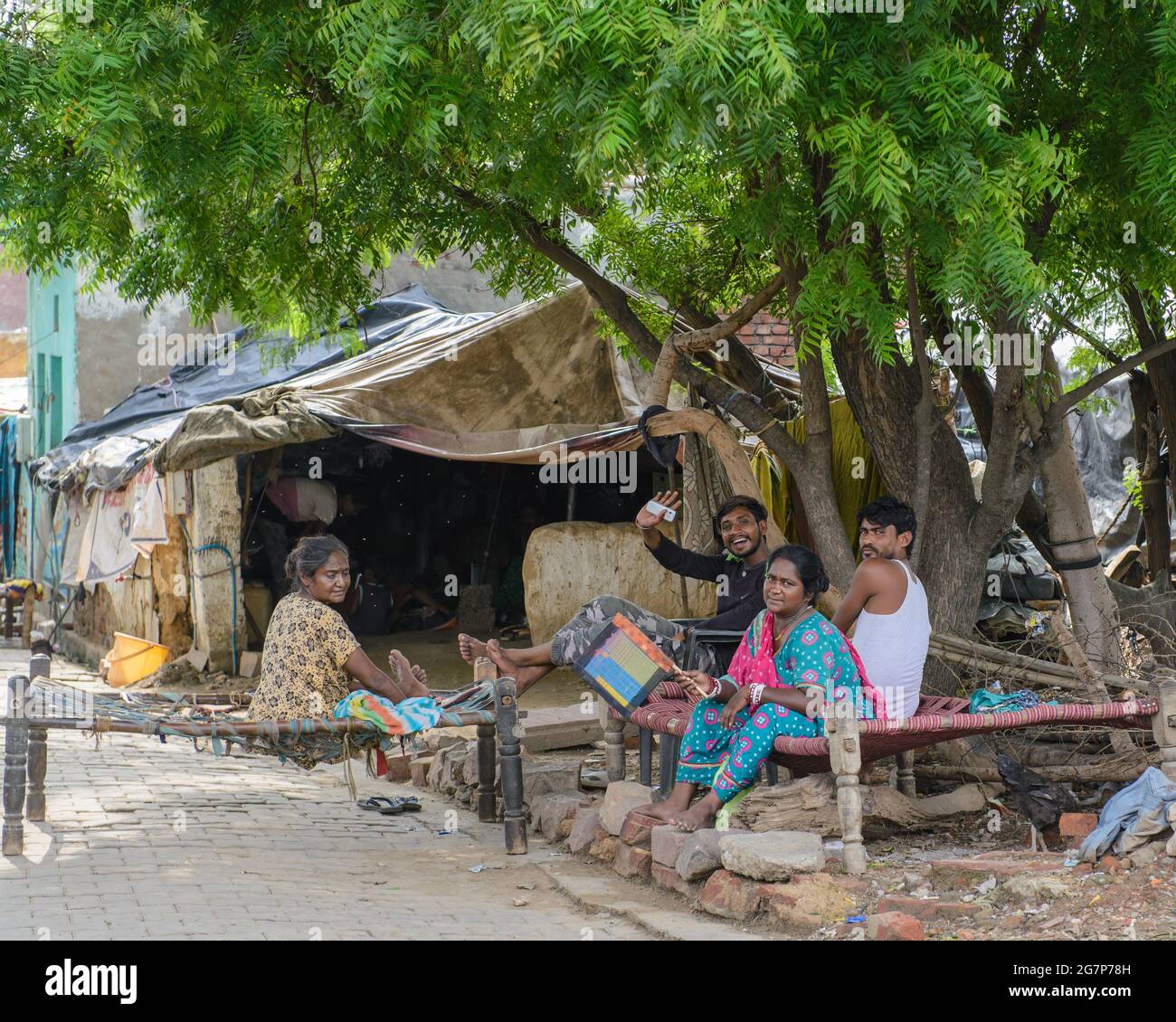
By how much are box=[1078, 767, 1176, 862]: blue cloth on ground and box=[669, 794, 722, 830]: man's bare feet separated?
4.68ft

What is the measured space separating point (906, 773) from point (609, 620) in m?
1.61

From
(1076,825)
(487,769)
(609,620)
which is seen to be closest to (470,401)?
(487,769)

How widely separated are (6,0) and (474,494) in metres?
9.24

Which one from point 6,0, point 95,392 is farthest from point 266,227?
point 95,392

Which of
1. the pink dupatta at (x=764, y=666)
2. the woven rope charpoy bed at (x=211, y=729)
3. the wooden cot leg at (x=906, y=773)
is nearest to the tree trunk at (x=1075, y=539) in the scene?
the wooden cot leg at (x=906, y=773)

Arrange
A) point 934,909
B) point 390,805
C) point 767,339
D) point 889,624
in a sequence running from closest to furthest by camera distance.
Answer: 1. point 934,909
2. point 889,624
3. point 390,805
4. point 767,339

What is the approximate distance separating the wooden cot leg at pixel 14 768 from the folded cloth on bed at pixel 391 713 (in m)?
1.38

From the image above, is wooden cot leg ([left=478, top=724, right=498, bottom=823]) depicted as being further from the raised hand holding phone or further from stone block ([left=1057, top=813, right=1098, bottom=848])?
stone block ([left=1057, top=813, right=1098, bottom=848])

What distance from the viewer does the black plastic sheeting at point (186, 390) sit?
42.4 ft

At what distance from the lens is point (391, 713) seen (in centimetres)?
574

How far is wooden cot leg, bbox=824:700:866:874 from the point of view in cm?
497

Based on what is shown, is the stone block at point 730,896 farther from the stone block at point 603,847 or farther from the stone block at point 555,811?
the stone block at point 555,811

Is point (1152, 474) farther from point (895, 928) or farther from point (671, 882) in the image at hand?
point (895, 928)

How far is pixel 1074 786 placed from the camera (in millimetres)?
6395
